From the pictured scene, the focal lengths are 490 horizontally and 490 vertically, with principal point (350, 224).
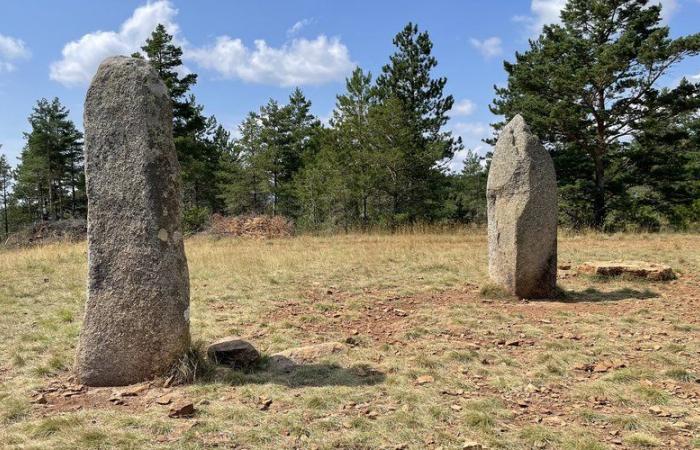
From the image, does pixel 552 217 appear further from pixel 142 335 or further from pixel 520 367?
pixel 142 335

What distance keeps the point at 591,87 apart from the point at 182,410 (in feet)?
67.7

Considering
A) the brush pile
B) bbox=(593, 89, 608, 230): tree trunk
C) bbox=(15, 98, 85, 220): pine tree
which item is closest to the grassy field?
the brush pile

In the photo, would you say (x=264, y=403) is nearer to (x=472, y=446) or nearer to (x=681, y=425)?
(x=472, y=446)

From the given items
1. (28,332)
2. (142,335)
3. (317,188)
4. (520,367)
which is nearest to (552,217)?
(520,367)

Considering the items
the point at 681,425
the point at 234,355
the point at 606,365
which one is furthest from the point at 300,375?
the point at 681,425

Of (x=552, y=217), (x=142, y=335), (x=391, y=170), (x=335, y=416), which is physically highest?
(x=391, y=170)

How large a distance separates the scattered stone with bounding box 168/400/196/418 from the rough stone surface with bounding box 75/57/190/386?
0.72 meters

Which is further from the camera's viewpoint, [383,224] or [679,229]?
Answer: [383,224]

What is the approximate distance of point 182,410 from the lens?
3.52m

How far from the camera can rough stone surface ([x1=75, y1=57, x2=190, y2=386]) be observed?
414 centimetres

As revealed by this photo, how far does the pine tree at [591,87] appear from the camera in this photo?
59.7ft

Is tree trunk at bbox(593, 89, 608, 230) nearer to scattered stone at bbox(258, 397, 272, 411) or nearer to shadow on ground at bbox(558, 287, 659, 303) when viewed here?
shadow on ground at bbox(558, 287, 659, 303)

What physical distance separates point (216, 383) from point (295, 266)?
6.29 meters

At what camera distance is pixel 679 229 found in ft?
61.6
